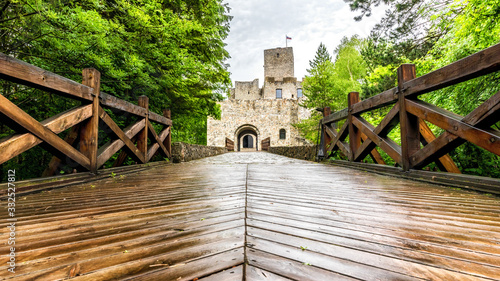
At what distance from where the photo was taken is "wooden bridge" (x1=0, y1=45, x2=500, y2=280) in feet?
2.27

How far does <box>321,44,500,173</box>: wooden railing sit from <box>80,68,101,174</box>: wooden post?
369 cm

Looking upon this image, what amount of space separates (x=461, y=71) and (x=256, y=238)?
7.64ft

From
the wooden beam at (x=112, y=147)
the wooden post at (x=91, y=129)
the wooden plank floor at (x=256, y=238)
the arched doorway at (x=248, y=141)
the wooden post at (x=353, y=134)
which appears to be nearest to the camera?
the wooden plank floor at (x=256, y=238)

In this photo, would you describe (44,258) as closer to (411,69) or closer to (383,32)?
(411,69)

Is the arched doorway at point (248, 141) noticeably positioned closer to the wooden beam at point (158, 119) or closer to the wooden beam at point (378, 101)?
the wooden beam at point (158, 119)

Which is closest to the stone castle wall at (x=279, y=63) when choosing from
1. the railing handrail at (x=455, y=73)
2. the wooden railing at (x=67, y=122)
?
the wooden railing at (x=67, y=122)

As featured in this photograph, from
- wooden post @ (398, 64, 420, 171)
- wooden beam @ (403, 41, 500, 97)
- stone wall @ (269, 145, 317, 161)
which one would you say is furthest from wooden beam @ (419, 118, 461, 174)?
stone wall @ (269, 145, 317, 161)

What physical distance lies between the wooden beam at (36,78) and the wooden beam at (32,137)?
Answer: 19cm

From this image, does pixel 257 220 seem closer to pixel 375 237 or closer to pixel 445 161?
pixel 375 237

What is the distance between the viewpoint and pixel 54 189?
2.09m

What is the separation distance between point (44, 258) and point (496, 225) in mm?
1982

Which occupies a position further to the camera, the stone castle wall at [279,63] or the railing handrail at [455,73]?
the stone castle wall at [279,63]

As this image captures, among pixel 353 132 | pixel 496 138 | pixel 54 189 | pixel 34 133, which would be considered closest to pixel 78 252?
pixel 34 133

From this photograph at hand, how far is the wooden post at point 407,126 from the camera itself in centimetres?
251
